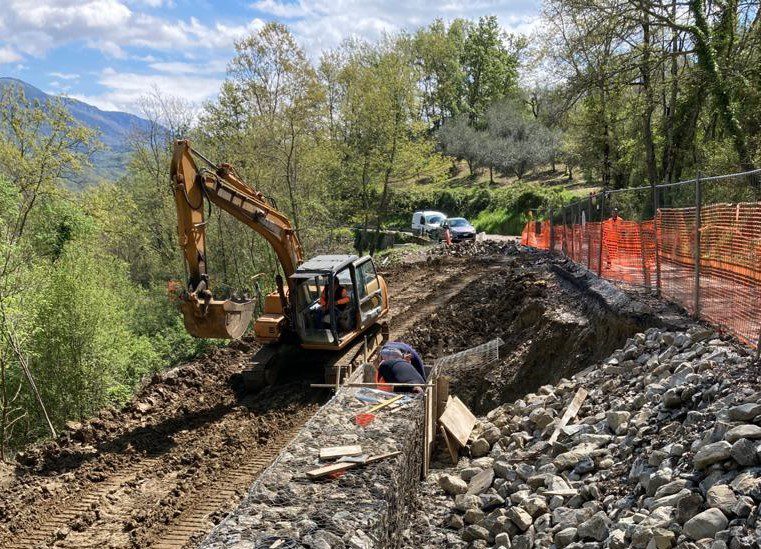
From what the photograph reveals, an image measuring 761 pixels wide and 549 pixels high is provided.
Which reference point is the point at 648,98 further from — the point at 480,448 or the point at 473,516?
the point at 473,516

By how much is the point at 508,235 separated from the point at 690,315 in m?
31.0

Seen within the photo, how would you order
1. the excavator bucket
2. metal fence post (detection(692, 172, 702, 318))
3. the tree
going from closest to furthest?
metal fence post (detection(692, 172, 702, 318)), the excavator bucket, the tree

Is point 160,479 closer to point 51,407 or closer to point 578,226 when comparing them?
point 51,407

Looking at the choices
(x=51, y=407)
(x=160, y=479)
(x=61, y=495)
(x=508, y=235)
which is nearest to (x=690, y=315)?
(x=160, y=479)

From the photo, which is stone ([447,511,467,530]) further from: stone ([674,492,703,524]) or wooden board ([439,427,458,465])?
stone ([674,492,703,524])

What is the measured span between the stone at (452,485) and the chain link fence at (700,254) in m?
3.43

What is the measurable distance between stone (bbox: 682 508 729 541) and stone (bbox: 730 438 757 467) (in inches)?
20.6

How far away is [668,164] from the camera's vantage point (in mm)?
21500

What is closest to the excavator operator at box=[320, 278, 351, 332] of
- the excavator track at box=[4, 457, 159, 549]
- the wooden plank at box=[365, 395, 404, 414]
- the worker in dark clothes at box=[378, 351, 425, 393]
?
the worker in dark clothes at box=[378, 351, 425, 393]

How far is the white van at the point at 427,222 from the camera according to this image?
3675 cm

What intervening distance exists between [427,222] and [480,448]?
100 ft

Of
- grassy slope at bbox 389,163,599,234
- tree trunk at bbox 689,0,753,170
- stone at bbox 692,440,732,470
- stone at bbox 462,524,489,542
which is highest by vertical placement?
tree trunk at bbox 689,0,753,170

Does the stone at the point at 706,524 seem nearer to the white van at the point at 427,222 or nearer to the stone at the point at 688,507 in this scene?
the stone at the point at 688,507

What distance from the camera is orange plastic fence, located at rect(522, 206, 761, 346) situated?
6648mm
